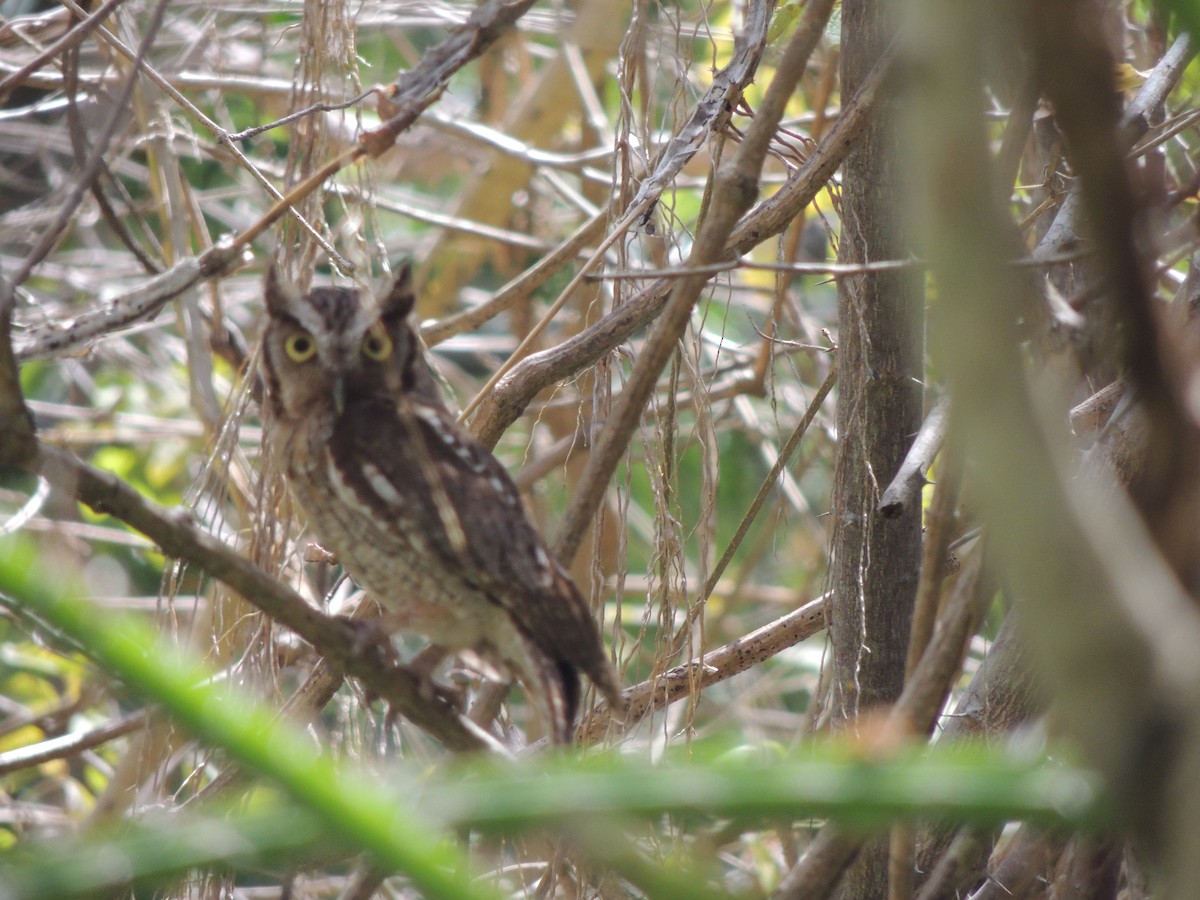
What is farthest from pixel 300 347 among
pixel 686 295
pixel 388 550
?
pixel 686 295

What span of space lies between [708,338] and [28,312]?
97.0 inches

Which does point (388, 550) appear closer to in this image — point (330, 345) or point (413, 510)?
point (413, 510)

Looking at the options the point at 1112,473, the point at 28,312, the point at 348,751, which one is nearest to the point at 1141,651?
the point at 1112,473

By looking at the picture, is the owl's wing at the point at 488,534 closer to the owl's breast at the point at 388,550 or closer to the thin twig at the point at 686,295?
the owl's breast at the point at 388,550

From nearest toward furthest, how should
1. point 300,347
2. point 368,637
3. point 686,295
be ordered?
point 686,295
point 368,637
point 300,347

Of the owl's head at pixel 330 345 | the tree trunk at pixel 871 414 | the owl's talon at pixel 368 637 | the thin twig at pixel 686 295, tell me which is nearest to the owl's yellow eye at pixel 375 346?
the owl's head at pixel 330 345

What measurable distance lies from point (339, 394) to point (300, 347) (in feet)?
0.61

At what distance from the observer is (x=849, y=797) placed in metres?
0.85

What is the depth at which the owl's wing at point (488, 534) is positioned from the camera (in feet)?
6.51

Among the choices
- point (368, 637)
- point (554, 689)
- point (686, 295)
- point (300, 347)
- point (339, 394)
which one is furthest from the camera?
point (300, 347)

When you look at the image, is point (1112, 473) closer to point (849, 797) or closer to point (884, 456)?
point (884, 456)

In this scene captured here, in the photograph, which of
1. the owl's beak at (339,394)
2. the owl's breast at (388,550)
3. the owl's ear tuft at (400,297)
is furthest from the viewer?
the owl's ear tuft at (400,297)

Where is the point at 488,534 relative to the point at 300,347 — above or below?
below

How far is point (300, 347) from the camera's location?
2408 millimetres
